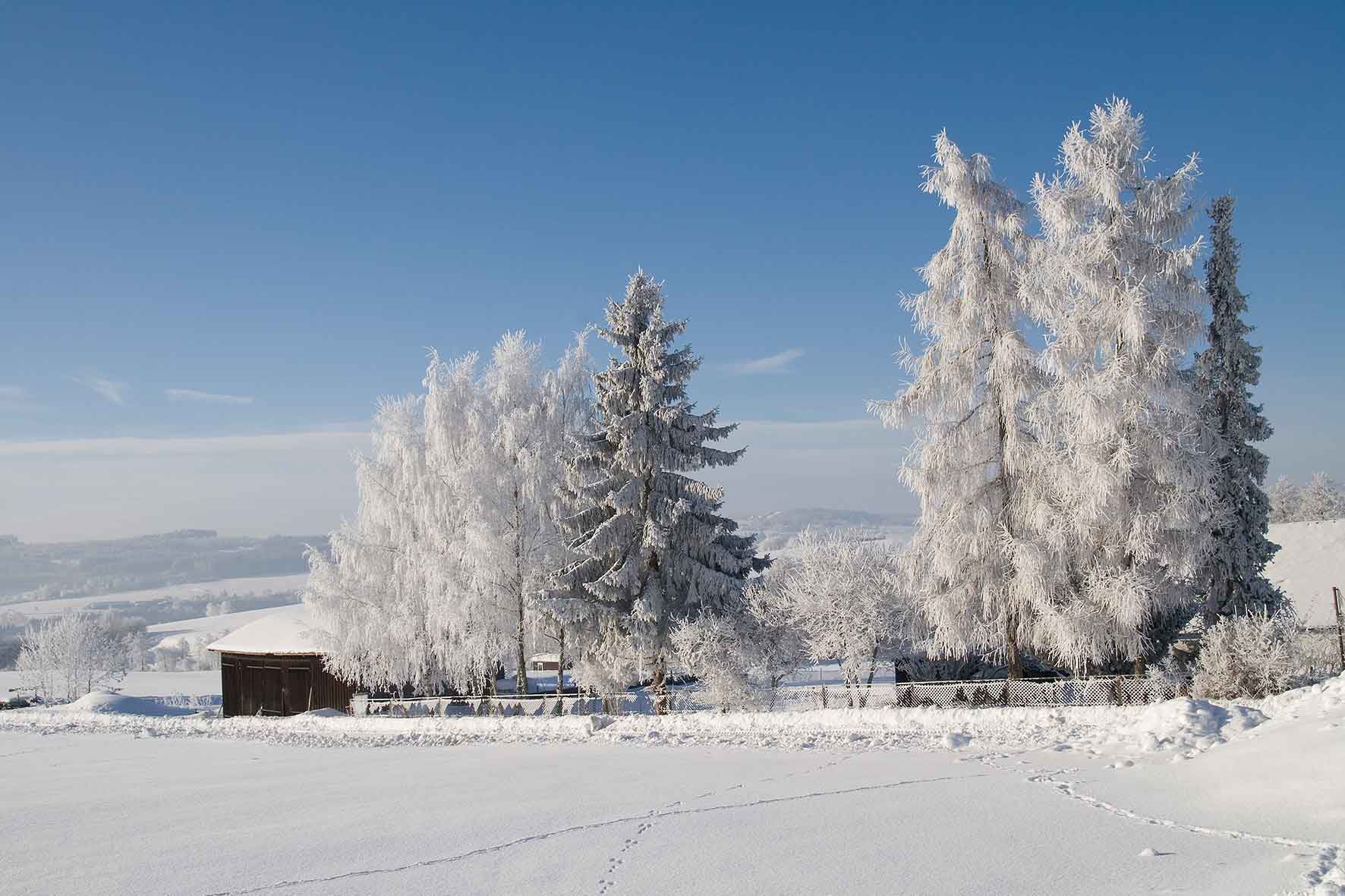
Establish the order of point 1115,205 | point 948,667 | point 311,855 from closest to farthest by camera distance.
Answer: point 311,855
point 1115,205
point 948,667

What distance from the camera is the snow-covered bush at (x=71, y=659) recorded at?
65750 millimetres

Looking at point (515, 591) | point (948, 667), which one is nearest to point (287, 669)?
point (515, 591)

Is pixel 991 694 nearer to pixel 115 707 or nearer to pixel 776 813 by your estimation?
pixel 776 813

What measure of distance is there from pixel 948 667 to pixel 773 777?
582 inches

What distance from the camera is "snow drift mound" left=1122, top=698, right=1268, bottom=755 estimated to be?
12797mm

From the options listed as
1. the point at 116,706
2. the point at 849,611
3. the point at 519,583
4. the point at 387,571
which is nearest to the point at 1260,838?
the point at 849,611

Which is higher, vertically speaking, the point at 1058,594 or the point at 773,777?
the point at 1058,594

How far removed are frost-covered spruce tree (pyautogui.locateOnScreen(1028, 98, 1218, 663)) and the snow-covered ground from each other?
3.84m

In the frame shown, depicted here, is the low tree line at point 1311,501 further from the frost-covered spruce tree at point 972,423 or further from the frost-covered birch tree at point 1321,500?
the frost-covered spruce tree at point 972,423

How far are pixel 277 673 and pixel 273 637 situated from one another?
1.37m

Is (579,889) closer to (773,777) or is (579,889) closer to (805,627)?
(773,777)

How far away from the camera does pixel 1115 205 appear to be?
754 inches

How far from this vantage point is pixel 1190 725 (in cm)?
1322

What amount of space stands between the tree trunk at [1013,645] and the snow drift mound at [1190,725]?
6.32 meters
